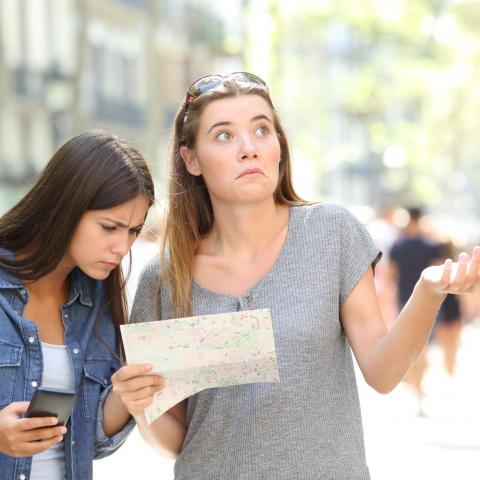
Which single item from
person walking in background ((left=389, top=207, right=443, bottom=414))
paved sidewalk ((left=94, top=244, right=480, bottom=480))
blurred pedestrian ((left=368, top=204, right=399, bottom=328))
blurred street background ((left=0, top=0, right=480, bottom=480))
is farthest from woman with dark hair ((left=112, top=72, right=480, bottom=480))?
person walking in background ((left=389, top=207, right=443, bottom=414))

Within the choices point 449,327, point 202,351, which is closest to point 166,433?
point 202,351

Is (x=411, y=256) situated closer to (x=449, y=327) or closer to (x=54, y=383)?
(x=449, y=327)

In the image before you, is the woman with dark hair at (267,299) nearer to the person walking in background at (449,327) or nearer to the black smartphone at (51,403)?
the black smartphone at (51,403)

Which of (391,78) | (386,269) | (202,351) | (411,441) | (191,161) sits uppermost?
(191,161)

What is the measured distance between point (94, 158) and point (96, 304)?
44 cm

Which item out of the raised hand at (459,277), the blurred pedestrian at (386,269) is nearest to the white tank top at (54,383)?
the raised hand at (459,277)

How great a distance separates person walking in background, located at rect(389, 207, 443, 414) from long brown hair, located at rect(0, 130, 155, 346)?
23.9 feet

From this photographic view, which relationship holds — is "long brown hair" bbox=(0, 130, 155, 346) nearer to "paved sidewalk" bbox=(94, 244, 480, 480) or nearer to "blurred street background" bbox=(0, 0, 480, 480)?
"blurred street background" bbox=(0, 0, 480, 480)

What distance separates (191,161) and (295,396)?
31.8 inches

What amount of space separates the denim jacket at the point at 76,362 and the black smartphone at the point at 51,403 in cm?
26

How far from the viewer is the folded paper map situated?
2811 mm

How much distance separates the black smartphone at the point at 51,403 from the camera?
2799 mm

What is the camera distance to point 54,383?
10.5ft

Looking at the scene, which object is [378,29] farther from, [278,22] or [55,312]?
[55,312]
